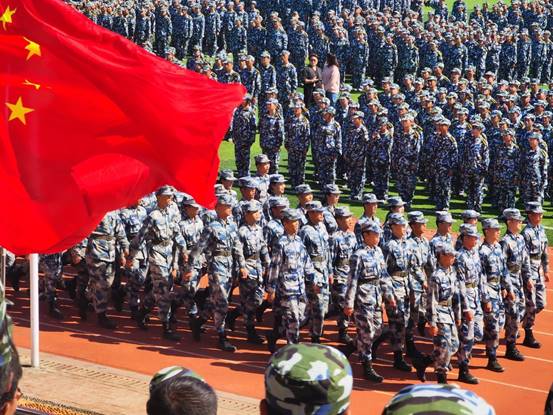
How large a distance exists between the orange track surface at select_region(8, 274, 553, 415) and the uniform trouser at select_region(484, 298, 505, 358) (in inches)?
9.0

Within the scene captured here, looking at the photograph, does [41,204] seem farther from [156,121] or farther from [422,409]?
[422,409]

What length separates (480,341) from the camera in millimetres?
12117

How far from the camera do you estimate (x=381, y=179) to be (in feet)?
61.4

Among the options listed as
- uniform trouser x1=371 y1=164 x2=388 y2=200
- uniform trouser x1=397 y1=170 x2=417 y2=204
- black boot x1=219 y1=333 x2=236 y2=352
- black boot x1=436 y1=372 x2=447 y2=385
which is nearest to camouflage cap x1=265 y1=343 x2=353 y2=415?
black boot x1=436 y1=372 x2=447 y2=385

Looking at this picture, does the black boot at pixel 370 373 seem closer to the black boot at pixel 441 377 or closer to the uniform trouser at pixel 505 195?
the black boot at pixel 441 377

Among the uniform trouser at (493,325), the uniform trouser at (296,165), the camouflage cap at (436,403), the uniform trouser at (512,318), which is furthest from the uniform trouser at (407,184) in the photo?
the camouflage cap at (436,403)

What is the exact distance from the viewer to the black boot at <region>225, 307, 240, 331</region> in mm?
12219

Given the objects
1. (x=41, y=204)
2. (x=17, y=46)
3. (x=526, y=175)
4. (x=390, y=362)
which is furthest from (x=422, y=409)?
(x=526, y=175)

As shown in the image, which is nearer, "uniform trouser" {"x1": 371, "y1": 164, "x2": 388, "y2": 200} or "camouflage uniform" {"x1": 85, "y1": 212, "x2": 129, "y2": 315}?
"camouflage uniform" {"x1": 85, "y1": 212, "x2": 129, "y2": 315}

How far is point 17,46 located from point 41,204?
1257 millimetres

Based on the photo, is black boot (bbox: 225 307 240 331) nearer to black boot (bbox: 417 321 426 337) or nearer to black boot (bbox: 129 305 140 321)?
black boot (bbox: 129 305 140 321)

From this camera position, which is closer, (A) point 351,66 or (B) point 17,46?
(B) point 17,46

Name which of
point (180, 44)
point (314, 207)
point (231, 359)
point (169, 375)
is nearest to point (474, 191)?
point (314, 207)

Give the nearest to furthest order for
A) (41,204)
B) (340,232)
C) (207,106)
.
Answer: (41,204) < (207,106) < (340,232)
